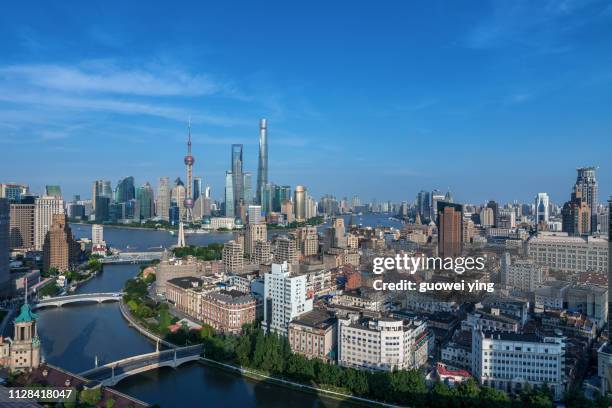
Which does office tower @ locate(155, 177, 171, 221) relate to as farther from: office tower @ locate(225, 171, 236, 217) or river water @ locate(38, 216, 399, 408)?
river water @ locate(38, 216, 399, 408)

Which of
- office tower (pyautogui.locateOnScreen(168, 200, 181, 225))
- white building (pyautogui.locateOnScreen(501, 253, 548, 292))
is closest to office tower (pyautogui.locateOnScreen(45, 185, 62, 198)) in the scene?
office tower (pyautogui.locateOnScreen(168, 200, 181, 225))

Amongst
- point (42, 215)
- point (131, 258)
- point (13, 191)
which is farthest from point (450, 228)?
point (13, 191)

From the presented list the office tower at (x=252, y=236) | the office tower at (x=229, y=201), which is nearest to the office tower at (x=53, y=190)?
the office tower at (x=252, y=236)

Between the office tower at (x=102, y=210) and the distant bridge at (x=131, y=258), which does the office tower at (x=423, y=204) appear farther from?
the office tower at (x=102, y=210)

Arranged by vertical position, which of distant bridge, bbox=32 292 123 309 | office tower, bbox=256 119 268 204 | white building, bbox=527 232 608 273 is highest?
office tower, bbox=256 119 268 204

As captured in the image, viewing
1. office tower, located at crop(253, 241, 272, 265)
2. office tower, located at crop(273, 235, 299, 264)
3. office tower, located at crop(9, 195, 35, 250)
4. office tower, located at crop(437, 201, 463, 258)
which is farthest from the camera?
office tower, located at crop(9, 195, 35, 250)

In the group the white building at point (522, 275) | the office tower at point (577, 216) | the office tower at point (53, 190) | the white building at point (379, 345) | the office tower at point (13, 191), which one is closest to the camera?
the white building at point (379, 345)

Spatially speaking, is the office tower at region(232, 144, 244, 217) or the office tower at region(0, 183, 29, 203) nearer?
the office tower at region(0, 183, 29, 203)
